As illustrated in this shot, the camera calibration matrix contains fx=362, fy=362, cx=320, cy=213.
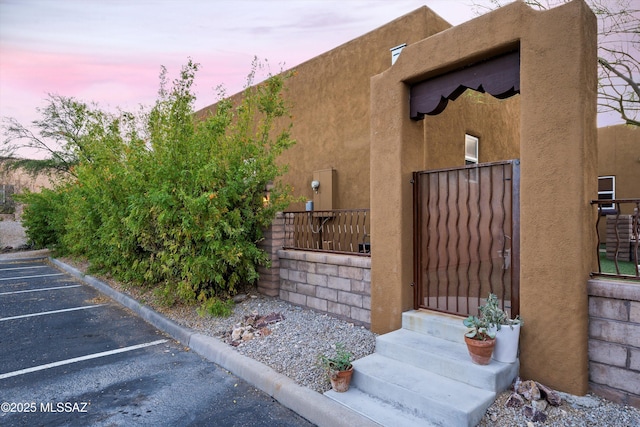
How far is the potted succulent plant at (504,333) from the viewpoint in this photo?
3.06 meters

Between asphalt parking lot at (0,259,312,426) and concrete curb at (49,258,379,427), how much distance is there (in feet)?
0.24

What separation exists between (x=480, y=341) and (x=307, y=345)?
193cm

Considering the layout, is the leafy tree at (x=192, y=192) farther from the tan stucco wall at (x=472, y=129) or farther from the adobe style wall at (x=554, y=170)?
the adobe style wall at (x=554, y=170)

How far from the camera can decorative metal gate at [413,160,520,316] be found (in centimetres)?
350

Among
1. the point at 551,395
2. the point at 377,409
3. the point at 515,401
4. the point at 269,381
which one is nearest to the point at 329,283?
the point at 269,381

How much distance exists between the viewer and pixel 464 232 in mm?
3969

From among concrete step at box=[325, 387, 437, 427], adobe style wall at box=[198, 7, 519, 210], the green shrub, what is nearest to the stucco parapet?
concrete step at box=[325, 387, 437, 427]

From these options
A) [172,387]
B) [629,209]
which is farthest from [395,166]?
[629,209]

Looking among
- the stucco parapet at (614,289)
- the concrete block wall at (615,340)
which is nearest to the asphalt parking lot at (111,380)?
the concrete block wall at (615,340)

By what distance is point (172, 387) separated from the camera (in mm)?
3529

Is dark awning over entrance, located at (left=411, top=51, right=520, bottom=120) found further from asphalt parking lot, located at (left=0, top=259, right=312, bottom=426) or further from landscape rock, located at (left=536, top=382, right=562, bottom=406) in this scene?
asphalt parking lot, located at (left=0, top=259, right=312, bottom=426)

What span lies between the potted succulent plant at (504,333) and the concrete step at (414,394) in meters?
0.38

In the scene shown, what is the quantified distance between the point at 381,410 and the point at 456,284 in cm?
175

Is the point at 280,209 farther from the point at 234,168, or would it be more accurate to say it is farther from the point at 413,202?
the point at 413,202
